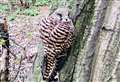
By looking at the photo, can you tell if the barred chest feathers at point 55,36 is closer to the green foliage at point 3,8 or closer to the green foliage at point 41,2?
the green foliage at point 3,8

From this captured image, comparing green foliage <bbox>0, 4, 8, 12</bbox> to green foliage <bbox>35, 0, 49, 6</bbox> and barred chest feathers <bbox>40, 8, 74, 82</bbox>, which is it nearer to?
green foliage <bbox>35, 0, 49, 6</bbox>

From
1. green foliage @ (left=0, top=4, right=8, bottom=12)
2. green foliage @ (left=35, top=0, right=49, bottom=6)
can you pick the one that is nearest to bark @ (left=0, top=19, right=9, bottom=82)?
green foliage @ (left=0, top=4, right=8, bottom=12)

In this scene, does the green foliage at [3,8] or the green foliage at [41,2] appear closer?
the green foliage at [3,8]

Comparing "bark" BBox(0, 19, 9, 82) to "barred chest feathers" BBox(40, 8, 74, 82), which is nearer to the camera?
"barred chest feathers" BBox(40, 8, 74, 82)

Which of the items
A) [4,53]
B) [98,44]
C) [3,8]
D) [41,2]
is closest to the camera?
[98,44]

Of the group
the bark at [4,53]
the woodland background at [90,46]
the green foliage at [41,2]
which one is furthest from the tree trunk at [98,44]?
the green foliage at [41,2]

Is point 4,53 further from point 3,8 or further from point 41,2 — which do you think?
point 41,2

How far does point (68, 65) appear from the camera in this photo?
6.57ft

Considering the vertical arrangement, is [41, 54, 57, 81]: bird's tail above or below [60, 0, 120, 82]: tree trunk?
below

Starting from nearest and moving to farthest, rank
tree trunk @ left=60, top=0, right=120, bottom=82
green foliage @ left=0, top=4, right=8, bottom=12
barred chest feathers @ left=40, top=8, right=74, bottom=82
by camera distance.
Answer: tree trunk @ left=60, top=0, right=120, bottom=82 → barred chest feathers @ left=40, top=8, right=74, bottom=82 → green foliage @ left=0, top=4, right=8, bottom=12

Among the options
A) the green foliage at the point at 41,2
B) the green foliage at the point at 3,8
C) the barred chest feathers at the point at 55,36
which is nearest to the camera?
the barred chest feathers at the point at 55,36

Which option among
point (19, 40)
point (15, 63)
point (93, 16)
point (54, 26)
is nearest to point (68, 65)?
point (54, 26)

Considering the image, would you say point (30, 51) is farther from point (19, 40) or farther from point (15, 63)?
point (19, 40)

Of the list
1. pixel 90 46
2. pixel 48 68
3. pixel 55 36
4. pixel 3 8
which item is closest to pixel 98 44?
pixel 90 46
